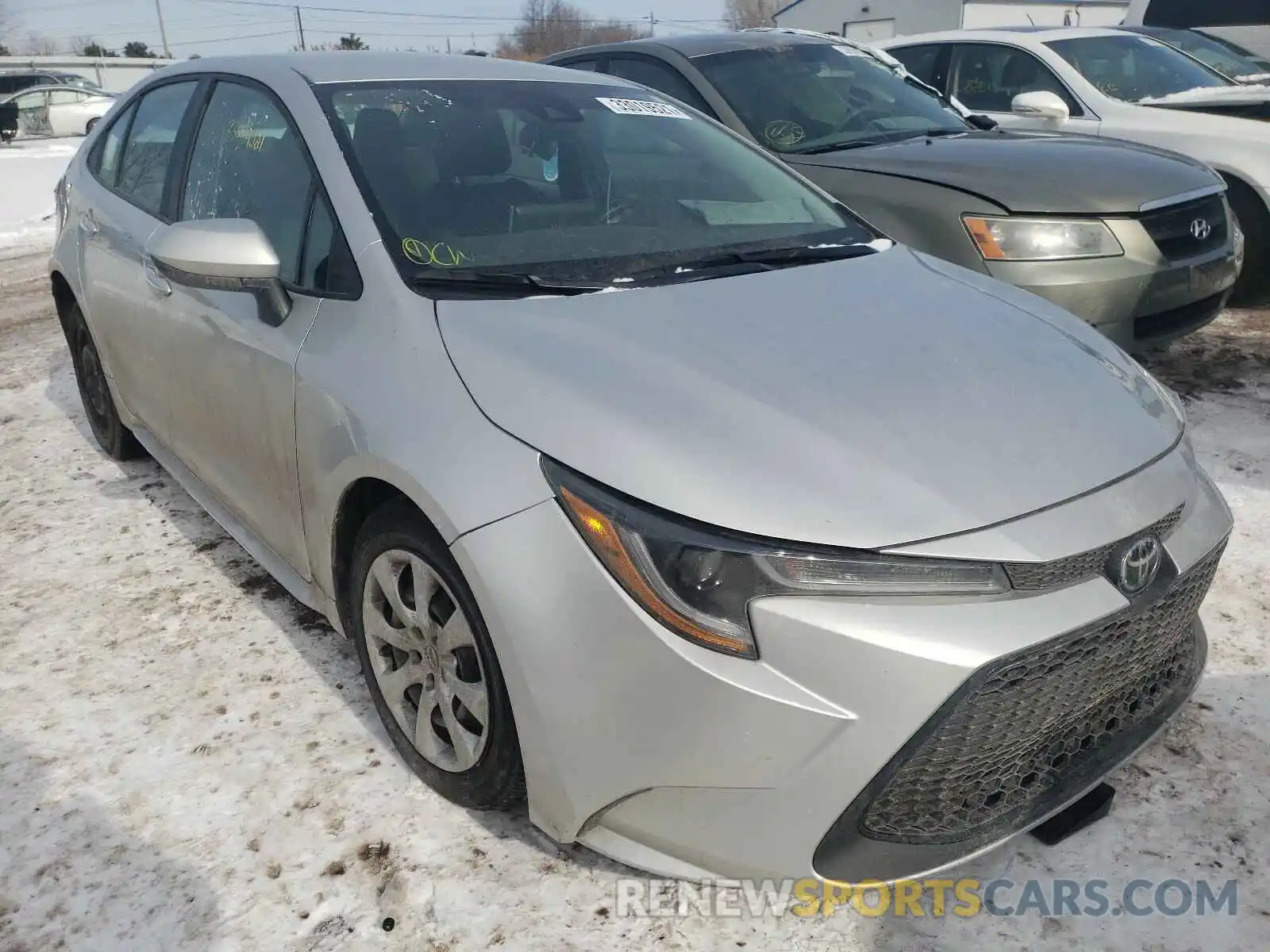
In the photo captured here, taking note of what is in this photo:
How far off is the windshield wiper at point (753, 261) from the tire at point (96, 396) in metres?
2.46

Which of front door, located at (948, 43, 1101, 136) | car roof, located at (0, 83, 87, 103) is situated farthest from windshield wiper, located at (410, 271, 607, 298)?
car roof, located at (0, 83, 87, 103)

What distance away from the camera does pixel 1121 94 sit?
231 inches

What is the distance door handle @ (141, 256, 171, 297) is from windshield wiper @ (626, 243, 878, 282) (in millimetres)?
1488

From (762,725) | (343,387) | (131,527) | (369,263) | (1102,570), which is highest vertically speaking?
(369,263)

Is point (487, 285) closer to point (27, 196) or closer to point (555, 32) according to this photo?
point (27, 196)

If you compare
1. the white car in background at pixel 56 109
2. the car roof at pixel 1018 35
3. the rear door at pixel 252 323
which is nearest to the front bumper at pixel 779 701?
the rear door at pixel 252 323

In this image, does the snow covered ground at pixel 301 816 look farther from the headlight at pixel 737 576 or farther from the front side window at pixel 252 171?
the front side window at pixel 252 171

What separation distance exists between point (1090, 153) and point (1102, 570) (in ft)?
10.8

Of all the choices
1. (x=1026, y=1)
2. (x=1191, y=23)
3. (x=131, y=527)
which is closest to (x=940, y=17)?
(x=1026, y=1)

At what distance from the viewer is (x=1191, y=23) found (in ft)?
28.3

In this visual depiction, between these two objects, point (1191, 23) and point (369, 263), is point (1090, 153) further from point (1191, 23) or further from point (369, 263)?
point (1191, 23)

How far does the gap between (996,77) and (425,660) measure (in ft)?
18.5

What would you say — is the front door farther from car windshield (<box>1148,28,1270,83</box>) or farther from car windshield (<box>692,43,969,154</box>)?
car windshield (<box>1148,28,1270,83</box>)

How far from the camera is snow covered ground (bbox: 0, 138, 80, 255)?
1109 cm
